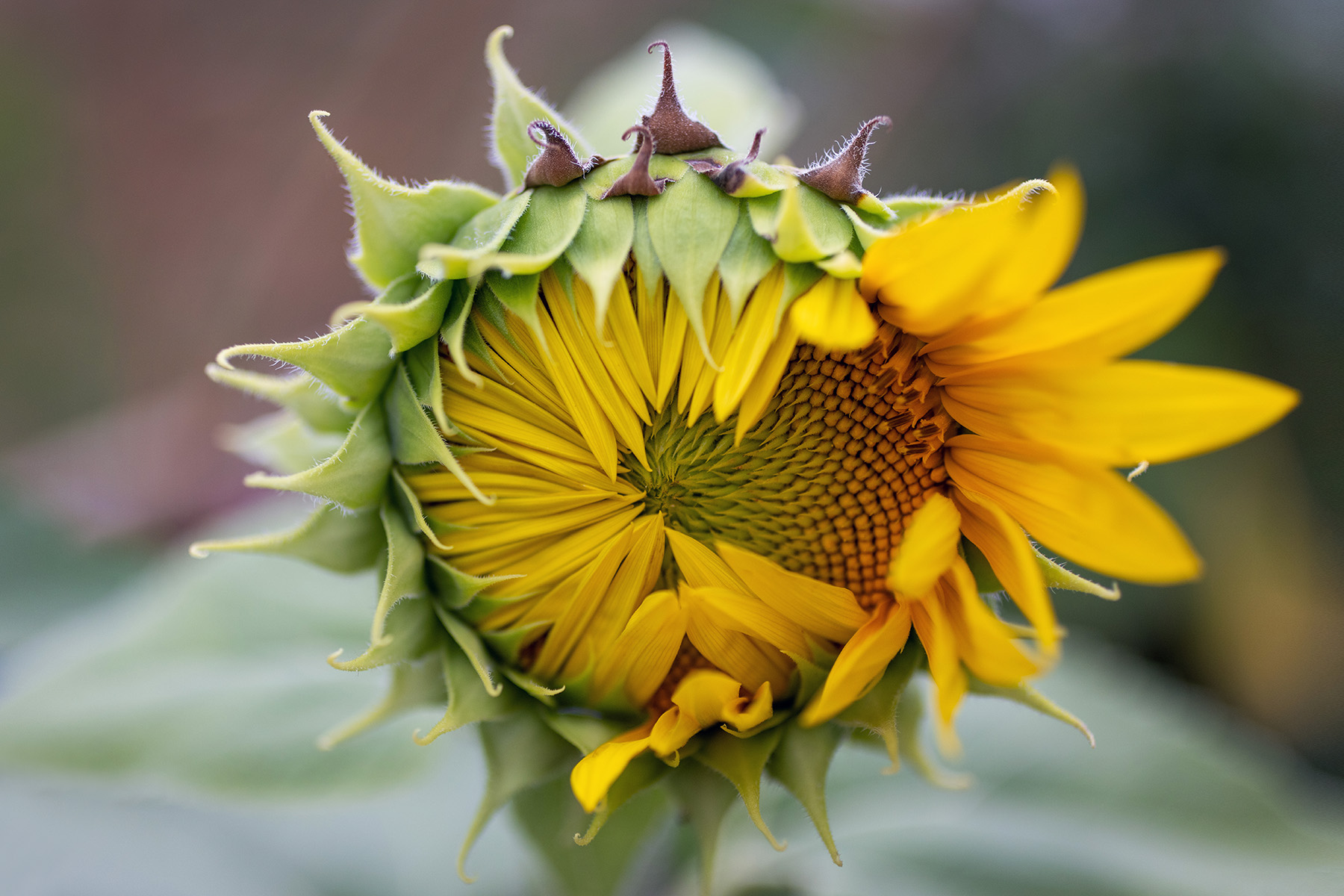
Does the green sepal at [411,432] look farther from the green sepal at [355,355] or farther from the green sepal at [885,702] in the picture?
the green sepal at [885,702]

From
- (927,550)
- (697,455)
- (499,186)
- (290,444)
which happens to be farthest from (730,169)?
(499,186)

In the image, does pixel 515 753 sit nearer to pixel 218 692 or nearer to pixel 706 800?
pixel 706 800

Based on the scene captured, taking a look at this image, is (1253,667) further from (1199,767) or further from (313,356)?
(313,356)

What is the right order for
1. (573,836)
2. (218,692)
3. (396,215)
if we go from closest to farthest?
(396,215), (573,836), (218,692)

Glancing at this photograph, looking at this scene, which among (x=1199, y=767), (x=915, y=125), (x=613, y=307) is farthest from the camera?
(x=915, y=125)

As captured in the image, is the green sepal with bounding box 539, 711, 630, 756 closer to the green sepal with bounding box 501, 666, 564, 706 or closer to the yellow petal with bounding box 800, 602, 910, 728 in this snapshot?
the green sepal with bounding box 501, 666, 564, 706

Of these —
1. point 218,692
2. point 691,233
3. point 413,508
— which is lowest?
point 218,692

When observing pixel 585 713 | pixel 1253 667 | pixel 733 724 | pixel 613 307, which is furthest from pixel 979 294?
pixel 1253 667
